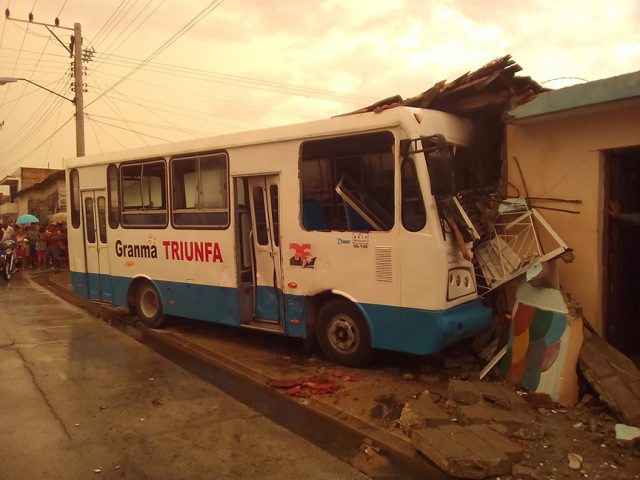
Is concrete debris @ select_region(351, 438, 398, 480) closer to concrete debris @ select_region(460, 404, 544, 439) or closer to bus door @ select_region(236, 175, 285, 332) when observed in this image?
concrete debris @ select_region(460, 404, 544, 439)

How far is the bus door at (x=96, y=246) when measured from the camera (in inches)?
360

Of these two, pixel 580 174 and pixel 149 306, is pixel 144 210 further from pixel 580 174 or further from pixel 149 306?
pixel 580 174

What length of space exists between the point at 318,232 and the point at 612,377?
3.29 metres

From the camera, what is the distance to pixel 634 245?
20.5 ft

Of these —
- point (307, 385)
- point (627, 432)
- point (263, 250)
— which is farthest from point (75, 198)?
point (627, 432)

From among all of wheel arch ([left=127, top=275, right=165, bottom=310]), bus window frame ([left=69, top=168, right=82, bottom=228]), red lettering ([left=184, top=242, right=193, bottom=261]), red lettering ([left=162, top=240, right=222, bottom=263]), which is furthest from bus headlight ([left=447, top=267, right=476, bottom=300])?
bus window frame ([left=69, top=168, right=82, bottom=228])

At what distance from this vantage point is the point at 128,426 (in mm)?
4625

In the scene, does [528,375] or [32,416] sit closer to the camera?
[32,416]

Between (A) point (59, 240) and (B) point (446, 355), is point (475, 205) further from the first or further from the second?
(A) point (59, 240)

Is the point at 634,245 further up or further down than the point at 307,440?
further up

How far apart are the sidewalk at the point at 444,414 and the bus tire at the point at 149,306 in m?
1.78

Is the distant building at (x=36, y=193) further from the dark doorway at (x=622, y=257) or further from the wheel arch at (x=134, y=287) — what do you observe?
the dark doorway at (x=622, y=257)

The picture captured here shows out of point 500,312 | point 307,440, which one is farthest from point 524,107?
point 307,440

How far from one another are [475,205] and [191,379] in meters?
3.84
